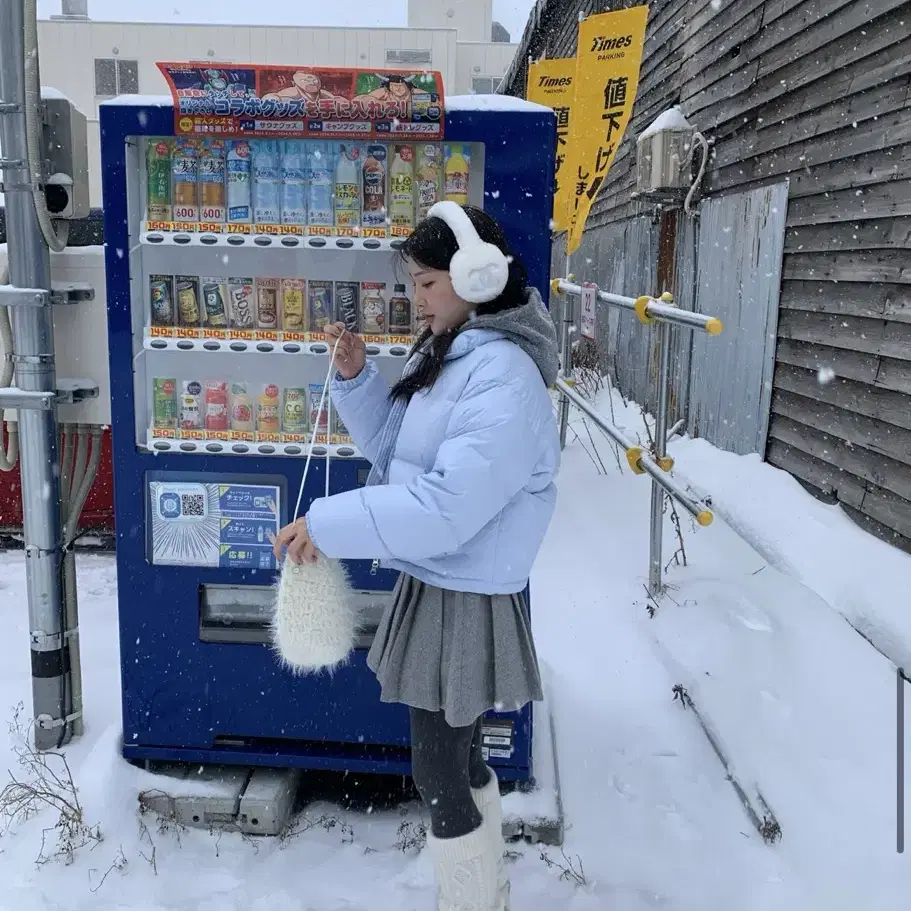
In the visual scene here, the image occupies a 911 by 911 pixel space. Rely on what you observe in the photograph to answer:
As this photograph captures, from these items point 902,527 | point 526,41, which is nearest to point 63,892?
point 902,527

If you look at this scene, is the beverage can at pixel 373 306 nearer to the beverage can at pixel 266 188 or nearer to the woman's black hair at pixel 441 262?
the beverage can at pixel 266 188

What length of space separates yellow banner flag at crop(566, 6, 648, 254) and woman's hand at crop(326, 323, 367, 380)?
16.5 ft

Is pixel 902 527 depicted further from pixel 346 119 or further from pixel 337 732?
pixel 346 119

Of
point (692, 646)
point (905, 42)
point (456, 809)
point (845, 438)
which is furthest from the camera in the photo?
point (845, 438)

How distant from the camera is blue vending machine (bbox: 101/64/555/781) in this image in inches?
98.6

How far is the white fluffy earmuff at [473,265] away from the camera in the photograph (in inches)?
74.1

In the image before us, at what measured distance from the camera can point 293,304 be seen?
2.79m

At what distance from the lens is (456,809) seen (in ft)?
6.82

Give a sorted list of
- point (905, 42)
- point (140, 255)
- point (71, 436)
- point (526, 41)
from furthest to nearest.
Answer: point (526, 41), point (905, 42), point (71, 436), point (140, 255)

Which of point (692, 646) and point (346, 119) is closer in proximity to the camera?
point (346, 119)

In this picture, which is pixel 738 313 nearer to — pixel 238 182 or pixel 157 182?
pixel 238 182

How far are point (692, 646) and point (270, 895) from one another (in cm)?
218

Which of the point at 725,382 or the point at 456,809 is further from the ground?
the point at 725,382

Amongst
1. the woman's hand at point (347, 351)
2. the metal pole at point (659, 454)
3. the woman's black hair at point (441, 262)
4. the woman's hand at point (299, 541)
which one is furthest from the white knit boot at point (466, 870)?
the metal pole at point (659, 454)
